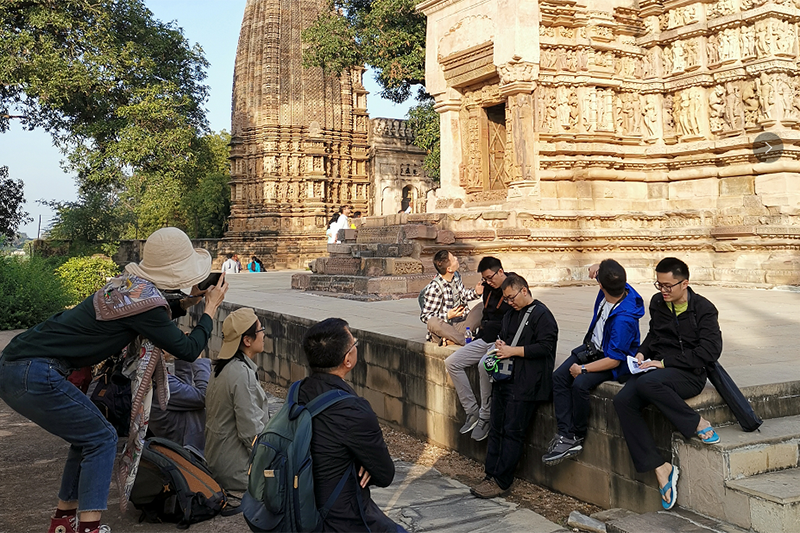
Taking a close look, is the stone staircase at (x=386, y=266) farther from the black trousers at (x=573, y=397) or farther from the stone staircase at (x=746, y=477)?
the stone staircase at (x=746, y=477)

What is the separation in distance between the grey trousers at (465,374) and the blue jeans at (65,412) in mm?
2573

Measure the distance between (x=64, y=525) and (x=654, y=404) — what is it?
3141 mm

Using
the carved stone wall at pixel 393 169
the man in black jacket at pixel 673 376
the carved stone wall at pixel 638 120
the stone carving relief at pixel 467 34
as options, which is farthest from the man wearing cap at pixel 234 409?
the carved stone wall at pixel 393 169

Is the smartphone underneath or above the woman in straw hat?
above

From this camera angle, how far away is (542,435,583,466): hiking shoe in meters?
4.26

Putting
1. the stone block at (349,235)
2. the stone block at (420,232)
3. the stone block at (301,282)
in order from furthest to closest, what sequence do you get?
1. the stone block at (349,235)
2. the stone block at (301,282)
3. the stone block at (420,232)

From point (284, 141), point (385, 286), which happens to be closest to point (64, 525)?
point (385, 286)

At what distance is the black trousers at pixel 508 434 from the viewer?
4.62 meters

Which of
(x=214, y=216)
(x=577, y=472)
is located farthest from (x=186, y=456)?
(x=214, y=216)

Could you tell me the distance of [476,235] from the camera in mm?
11617

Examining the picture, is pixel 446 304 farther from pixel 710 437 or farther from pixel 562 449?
pixel 710 437

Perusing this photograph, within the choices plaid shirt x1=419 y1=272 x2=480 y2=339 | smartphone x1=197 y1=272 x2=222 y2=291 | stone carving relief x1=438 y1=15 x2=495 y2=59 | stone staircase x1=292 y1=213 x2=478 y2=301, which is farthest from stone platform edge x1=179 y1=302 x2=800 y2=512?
stone carving relief x1=438 y1=15 x2=495 y2=59

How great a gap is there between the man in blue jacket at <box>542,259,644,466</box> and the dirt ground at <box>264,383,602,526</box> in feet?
1.08

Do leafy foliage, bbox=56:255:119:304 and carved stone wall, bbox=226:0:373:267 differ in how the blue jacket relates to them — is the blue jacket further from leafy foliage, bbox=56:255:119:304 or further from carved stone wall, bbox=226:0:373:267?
carved stone wall, bbox=226:0:373:267
